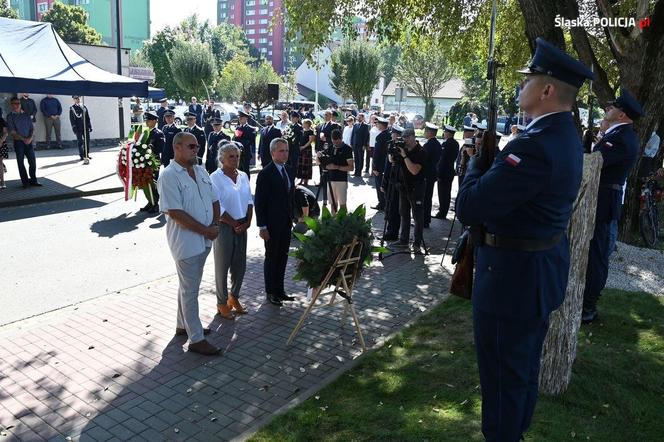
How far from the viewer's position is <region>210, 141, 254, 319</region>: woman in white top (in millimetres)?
6332

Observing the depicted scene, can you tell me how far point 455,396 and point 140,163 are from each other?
377 inches

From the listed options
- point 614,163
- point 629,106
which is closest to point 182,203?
point 614,163

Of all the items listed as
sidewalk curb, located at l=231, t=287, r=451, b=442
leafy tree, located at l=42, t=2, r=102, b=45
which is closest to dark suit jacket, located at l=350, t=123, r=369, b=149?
sidewalk curb, located at l=231, t=287, r=451, b=442

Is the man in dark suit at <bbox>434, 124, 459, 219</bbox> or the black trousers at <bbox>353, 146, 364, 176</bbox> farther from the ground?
the man in dark suit at <bbox>434, 124, 459, 219</bbox>

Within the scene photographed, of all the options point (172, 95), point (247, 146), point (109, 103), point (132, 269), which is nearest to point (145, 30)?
point (172, 95)

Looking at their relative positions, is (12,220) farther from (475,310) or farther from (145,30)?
Result: (145,30)

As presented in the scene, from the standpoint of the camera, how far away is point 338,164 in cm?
1104

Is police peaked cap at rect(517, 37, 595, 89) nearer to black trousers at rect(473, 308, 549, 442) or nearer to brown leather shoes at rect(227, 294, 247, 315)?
black trousers at rect(473, 308, 549, 442)

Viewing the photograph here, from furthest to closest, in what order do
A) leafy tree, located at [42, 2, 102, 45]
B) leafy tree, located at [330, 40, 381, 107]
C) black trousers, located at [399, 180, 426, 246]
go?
1. leafy tree, located at [42, 2, 102, 45]
2. leafy tree, located at [330, 40, 381, 107]
3. black trousers, located at [399, 180, 426, 246]

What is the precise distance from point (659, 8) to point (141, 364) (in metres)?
9.25

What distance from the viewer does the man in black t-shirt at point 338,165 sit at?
11.0 m

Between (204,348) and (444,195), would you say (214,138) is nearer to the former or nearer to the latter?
(444,195)

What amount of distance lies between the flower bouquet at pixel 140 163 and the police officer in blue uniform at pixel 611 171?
9.23m

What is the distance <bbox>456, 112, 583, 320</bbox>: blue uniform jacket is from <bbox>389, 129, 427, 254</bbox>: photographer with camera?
20.7ft
